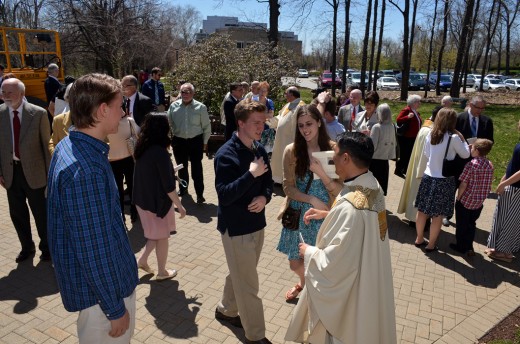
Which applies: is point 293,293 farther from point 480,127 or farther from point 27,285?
point 480,127

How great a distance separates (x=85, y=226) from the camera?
183 centimetres

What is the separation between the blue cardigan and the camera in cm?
298

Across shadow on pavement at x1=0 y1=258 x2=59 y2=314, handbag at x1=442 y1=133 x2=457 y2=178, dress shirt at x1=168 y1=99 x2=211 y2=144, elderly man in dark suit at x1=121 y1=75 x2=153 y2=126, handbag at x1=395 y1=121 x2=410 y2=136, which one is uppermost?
elderly man in dark suit at x1=121 y1=75 x2=153 y2=126

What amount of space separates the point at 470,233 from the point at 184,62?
11.0 meters

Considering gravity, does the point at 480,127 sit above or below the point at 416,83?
below

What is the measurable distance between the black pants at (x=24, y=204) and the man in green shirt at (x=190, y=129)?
258 cm

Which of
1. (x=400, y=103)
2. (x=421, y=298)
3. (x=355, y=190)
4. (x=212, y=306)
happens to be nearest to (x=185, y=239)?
(x=212, y=306)

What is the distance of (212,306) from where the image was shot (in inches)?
158

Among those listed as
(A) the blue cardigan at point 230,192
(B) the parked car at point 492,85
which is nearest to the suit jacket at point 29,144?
(A) the blue cardigan at point 230,192

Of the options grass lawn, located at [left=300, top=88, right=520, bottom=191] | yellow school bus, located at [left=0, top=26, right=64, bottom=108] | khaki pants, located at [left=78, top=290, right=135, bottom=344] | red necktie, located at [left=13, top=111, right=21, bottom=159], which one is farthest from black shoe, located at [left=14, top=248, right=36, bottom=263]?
→ grass lawn, located at [left=300, top=88, right=520, bottom=191]

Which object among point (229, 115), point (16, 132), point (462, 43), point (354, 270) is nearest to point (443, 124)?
point (354, 270)

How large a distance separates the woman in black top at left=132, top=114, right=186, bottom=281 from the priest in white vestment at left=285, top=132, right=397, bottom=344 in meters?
1.88

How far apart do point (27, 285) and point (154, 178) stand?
1826 millimetres

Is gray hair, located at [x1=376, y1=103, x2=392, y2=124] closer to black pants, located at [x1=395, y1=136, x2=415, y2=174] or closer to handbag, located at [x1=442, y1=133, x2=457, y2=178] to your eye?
handbag, located at [x1=442, y1=133, x2=457, y2=178]
